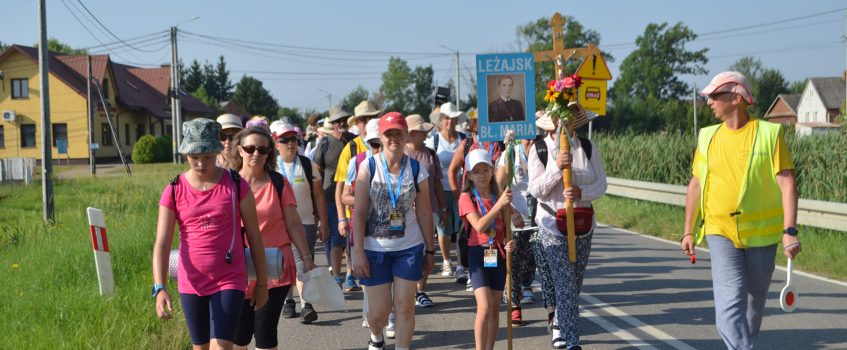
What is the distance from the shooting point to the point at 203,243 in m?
4.33

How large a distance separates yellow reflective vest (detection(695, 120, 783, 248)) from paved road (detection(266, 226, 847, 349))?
182 cm

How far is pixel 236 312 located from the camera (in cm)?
440

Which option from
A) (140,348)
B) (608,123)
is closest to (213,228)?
(140,348)

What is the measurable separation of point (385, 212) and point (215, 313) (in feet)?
4.81

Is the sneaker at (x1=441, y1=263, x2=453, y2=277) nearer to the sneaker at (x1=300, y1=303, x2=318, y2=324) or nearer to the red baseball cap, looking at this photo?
the sneaker at (x1=300, y1=303, x2=318, y2=324)

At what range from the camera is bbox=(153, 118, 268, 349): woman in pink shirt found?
Answer: 4.33 m

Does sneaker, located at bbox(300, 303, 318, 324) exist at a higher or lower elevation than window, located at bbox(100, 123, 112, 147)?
lower

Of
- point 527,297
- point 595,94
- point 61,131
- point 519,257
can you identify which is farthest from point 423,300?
point 61,131

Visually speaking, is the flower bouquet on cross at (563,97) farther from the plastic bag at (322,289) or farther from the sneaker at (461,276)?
the sneaker at (461,276)

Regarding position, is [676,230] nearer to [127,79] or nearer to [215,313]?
[215,313]

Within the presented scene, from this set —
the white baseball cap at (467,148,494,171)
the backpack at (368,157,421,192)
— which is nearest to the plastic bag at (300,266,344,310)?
the backpack at (368,157,421,192)

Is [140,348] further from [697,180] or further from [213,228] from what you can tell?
[697,180]

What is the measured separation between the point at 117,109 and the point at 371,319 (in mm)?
56380

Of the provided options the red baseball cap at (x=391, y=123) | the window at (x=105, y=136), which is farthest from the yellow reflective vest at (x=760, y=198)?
the window at (x=105, y=136)
